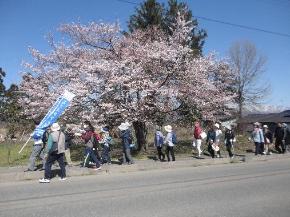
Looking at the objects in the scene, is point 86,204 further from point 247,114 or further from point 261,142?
point 247,114

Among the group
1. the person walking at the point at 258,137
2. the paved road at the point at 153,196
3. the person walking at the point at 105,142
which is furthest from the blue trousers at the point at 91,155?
the person walking at the point at 258,137

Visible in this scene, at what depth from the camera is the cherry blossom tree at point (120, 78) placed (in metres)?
20.2

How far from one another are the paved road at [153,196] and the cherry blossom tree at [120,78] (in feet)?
26.0

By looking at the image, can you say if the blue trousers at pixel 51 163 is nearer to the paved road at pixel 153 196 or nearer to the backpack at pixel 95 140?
the paved road at pixel 153 196

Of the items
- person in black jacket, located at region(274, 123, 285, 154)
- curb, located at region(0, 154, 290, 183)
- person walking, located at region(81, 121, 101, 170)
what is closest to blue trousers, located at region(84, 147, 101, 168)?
person walking, located at region(81, 121, 101, 170)

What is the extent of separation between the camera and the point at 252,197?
8938 millimetres

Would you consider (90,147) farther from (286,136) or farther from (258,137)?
(286,136)

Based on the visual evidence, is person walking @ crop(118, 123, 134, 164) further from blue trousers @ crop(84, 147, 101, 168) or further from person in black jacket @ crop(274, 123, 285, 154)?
person in black jacket @ crop(274, 123, 285, 154)

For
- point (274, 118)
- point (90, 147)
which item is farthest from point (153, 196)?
point (274, 118)

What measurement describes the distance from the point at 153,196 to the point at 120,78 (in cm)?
1107

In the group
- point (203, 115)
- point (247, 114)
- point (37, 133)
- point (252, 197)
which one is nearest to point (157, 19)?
point (203, 115)

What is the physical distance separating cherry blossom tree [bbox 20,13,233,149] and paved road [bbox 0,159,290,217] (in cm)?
791

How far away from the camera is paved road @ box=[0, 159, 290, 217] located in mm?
7555

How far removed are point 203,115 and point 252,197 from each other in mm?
14070
